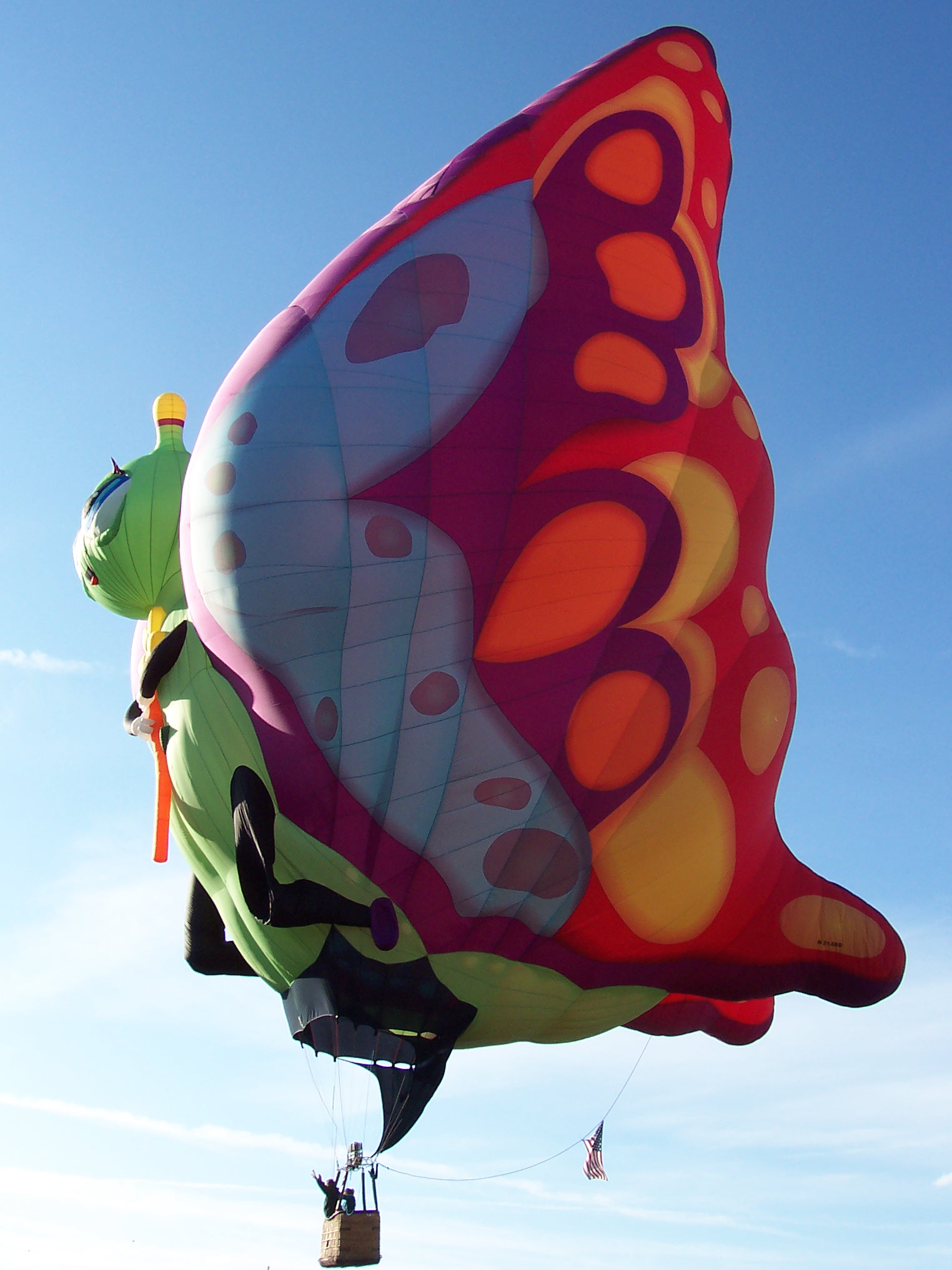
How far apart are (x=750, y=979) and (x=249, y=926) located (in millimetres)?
4366

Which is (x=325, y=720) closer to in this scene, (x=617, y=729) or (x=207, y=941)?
(x=617, y=729)

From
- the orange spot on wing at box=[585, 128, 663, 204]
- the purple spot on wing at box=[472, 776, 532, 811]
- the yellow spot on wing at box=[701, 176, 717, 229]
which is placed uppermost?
the yellow spot on wing at box=[701, 176, 717, 229]

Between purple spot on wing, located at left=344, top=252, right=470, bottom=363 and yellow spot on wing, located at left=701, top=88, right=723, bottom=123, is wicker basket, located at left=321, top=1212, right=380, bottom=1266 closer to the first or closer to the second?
purple spot on wing, located at left=344, top=252, right=470, bottom=363

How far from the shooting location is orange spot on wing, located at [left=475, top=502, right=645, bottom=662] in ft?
35.7

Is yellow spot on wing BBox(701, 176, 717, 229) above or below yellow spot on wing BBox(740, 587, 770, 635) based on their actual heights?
above

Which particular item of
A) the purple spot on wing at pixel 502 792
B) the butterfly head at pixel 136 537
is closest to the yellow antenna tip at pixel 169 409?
the butterfly head at pixel 136 537

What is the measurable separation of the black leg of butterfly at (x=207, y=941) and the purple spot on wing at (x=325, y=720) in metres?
2.70

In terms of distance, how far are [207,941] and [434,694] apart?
3.69 m

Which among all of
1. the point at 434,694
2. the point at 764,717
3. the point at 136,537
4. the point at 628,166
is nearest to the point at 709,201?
the point at 628,166

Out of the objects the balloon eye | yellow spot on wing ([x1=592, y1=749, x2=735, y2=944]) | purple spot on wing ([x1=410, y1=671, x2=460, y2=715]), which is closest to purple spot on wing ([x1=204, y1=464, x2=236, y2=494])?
the balloon eye

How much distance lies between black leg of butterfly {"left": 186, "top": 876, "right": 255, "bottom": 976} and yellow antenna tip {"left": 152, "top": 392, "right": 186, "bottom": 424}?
4.30 m

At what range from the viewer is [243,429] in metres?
11.1

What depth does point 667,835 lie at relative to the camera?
37.4 feet

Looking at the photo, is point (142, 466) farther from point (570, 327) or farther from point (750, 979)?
point (750, 979)
